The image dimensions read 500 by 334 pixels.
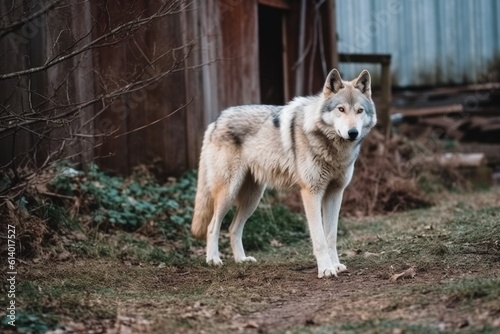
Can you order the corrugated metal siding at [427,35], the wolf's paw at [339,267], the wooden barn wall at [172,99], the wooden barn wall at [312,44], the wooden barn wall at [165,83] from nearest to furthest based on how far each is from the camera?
the wolf's paw at [339,267] → the wooden barn wall at [165,83] → the wooden barn wall at [172,99] → the wooden barn wall at [312,44] → the corrugated metal siding at [427,35]

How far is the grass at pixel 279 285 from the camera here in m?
4.11

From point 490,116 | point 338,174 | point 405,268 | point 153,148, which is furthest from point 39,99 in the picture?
point 490,116

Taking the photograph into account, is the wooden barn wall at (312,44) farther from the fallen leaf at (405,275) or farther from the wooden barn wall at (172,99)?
the fallen leaf at (405,275)

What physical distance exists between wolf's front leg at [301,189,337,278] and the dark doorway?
664 cm

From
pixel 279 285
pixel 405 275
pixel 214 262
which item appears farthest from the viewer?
pixel 214 262

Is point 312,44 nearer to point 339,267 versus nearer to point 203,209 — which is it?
point 203,209

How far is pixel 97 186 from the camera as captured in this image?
7.99 m

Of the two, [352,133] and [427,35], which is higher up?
[427,35]

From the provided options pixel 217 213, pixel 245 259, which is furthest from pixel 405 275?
pixel 217 213

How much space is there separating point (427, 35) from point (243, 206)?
9.79 meters

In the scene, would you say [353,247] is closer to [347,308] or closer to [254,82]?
[347,308]

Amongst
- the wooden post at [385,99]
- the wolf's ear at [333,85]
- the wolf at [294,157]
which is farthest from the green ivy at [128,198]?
the wooden post at [385,99]

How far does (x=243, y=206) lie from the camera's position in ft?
23.4

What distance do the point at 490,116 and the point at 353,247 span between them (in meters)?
9.07
